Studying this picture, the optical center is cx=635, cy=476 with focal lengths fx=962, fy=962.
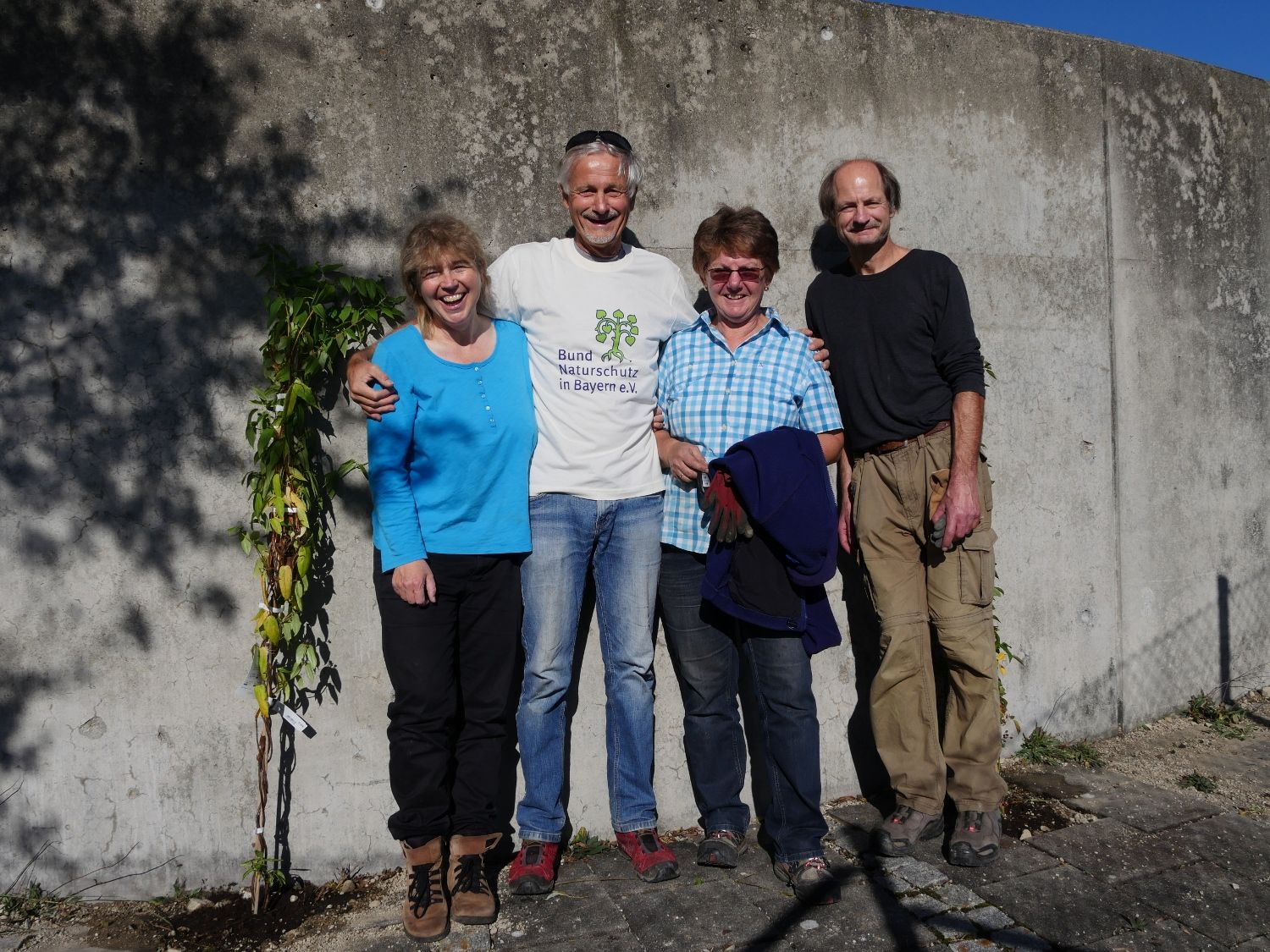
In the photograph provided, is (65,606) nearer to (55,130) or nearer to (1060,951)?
(55,130)

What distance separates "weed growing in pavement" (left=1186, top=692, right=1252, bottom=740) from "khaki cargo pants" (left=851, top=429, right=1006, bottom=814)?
193cm

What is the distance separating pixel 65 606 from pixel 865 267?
9.44ft

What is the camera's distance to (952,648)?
10.9ft

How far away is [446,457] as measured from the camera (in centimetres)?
289

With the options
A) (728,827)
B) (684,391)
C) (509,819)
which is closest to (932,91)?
(684,391)

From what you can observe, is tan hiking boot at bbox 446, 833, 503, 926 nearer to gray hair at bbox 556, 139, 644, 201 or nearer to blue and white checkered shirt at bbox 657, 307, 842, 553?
blue and white checkered shirt at bbox 657, 307, 842, 553

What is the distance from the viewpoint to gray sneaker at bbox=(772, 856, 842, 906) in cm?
297

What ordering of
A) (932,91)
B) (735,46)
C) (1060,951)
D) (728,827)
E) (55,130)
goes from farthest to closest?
1. (932,91)
2. (735,46)
3. (728,827)
4. (55,130)
5. (1060,951)

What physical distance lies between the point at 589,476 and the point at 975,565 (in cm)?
137

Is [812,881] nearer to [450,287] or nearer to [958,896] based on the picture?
[958,896]

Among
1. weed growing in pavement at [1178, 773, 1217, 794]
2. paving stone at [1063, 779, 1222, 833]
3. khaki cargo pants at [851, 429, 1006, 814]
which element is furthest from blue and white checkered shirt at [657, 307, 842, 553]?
weed growing in pavement at [1178, 773, 1217, 794]

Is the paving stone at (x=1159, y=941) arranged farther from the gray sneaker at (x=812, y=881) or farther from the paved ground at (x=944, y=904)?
the gray sneaker at (x=812, y=881)


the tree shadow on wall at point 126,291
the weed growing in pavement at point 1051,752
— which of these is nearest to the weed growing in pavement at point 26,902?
the tree shadow on wall at point 126,291

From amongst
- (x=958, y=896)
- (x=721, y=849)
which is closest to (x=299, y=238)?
(x=721, y=849)
